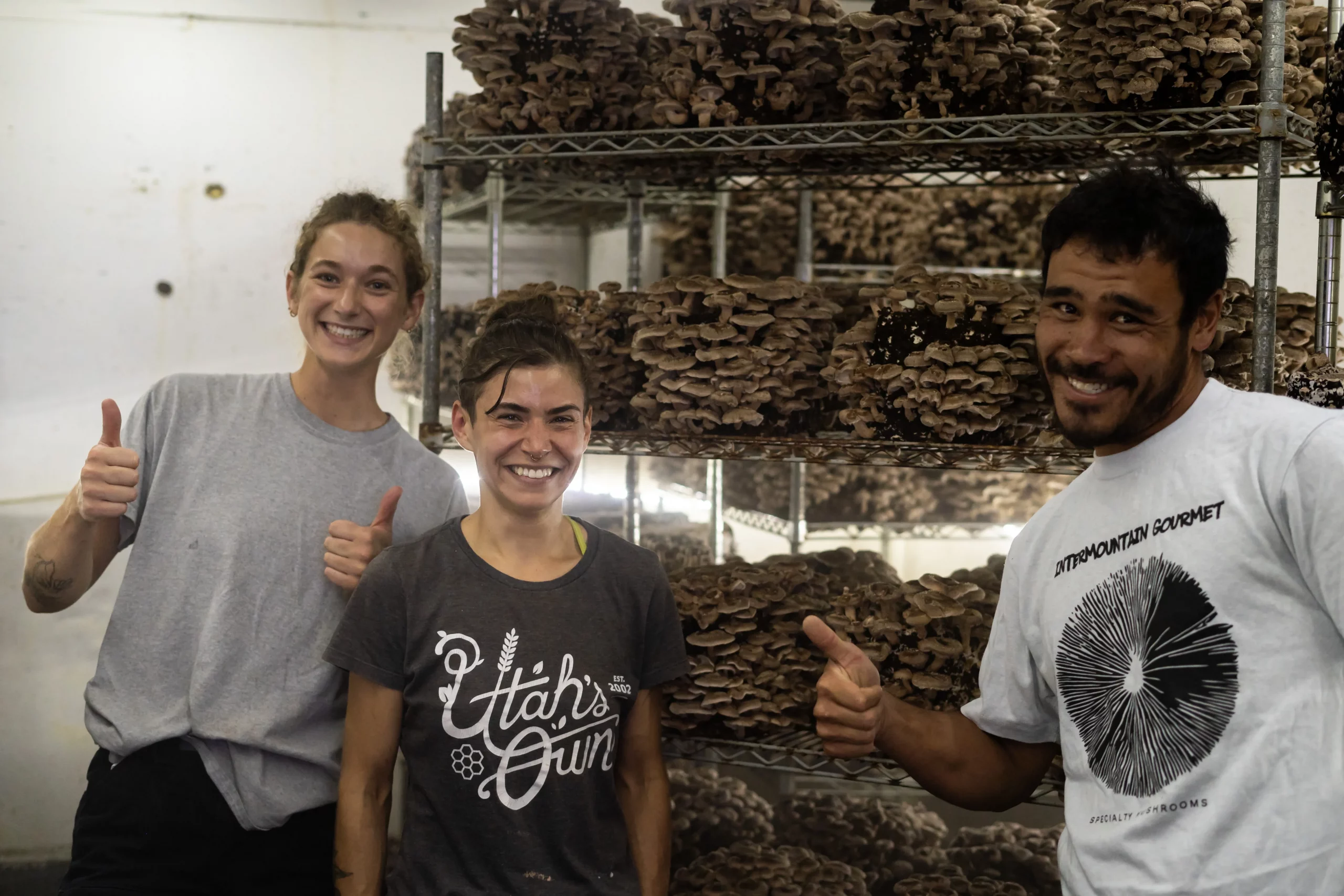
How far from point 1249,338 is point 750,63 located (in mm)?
1433

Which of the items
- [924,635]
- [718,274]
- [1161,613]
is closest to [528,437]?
[1161,613]

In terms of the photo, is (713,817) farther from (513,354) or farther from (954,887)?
(513,354)

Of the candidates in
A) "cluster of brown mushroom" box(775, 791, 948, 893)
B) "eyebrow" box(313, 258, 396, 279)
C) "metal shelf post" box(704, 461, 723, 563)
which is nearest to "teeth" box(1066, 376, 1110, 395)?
"eyebrow" box(313, 258, 396, 279)

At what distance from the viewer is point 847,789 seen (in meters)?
3.86

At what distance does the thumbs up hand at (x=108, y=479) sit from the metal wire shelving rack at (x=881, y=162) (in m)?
1.05

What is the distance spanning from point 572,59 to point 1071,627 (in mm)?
2063

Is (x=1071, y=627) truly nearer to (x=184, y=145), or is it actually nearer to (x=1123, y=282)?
(x=1123, y=282)

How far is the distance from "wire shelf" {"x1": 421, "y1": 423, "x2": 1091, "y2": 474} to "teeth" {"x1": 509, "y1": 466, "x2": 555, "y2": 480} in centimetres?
84

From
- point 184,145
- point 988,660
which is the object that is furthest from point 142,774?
point 184,145

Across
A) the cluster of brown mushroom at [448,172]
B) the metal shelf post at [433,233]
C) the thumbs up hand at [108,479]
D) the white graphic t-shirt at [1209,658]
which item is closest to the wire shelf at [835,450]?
the metal shelf post at [433,233]

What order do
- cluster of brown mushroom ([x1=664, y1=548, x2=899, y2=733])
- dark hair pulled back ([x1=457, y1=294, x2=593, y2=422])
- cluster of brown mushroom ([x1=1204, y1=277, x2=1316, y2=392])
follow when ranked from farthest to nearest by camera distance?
cluster of brown mushroom ([x1=664, y1=548, x2=899, y2=733]), cluster of brown mushroom ([x1=1204, y1=277, x2=1316, y2=392]), dark hair pulled back ([x1=457, y1=294, x2=593, y2=422])

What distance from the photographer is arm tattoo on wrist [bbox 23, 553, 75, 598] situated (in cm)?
211

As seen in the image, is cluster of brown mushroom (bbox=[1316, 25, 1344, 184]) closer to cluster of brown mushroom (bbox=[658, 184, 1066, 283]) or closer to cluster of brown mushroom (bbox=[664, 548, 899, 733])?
cluster of brown mushroom (bbox=[664, 548, 899, 733])

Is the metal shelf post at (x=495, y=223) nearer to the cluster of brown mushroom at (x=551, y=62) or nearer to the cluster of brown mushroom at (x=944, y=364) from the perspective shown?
the cluster of brown mushroom at (x=551, y=62)
